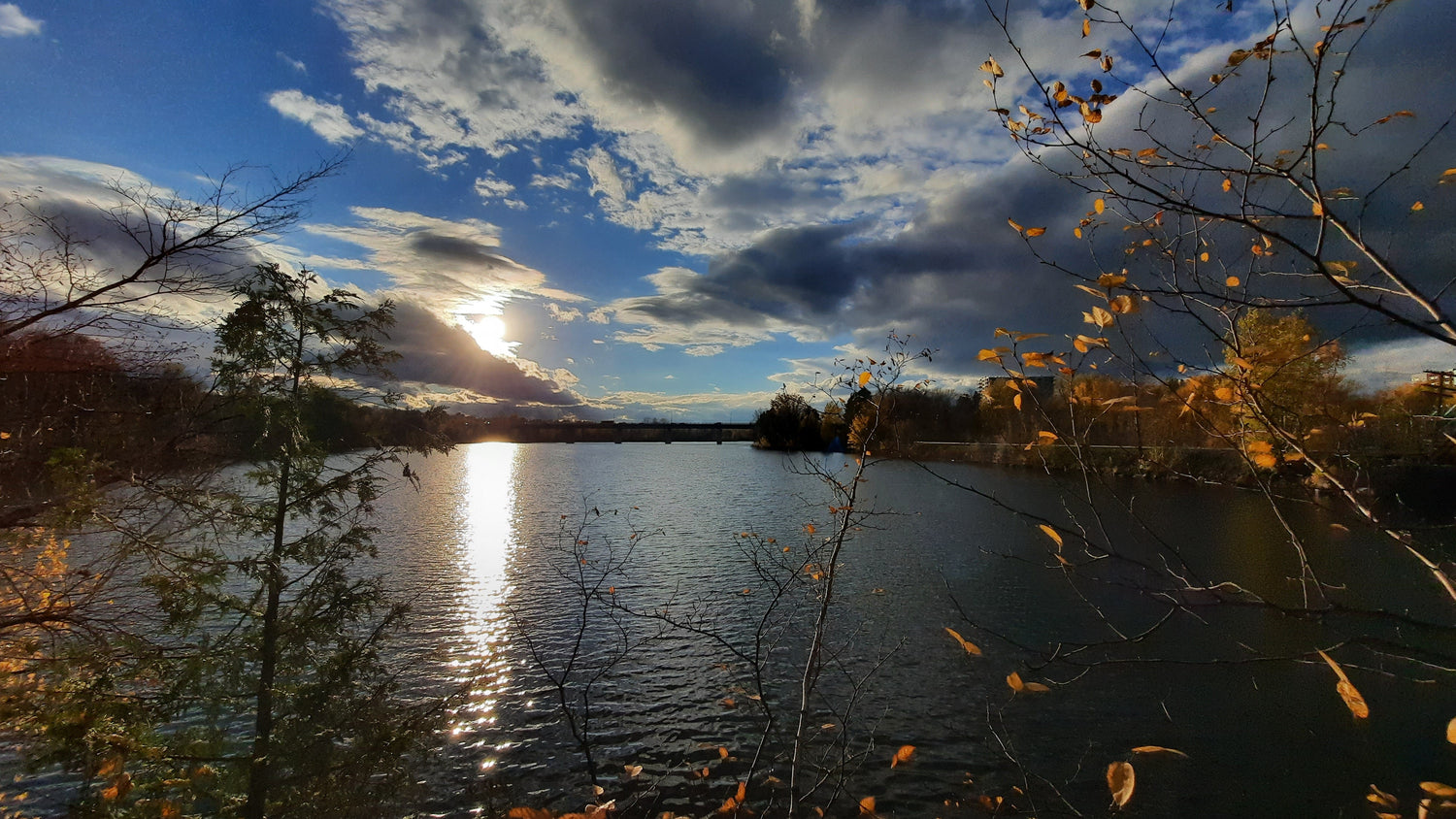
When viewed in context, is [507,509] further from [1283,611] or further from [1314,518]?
[1314,518]

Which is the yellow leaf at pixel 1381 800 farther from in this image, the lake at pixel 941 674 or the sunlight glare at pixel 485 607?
the sunlight glare at pixel 485 607

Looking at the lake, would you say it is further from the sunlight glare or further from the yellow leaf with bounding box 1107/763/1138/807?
the yellow leaf with bounding box 1107/763/1138/807

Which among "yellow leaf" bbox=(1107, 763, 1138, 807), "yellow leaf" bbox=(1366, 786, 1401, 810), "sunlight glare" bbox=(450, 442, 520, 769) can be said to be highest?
"yellow leaf" bbox=(1107, 763, 1138, 807)

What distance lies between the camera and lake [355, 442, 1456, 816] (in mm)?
8242

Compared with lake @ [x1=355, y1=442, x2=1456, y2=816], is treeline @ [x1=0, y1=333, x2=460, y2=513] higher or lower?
higher

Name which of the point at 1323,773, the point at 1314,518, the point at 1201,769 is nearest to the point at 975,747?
the point at 1201,769

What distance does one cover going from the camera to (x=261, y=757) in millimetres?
7852

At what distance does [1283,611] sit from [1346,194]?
167 centimetres

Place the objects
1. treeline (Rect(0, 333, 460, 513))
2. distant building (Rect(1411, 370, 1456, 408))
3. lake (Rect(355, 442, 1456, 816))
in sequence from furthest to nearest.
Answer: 1. lake (Rect(355, 442, 1456, 816))
2. treeline (Rect(0, 333, 460, 513))
3. distant building (Rect(1411, 370, 1456, 408))

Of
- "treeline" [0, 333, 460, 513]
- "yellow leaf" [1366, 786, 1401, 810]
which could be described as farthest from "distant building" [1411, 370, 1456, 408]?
"treeline" [0, 333, 460, 513]

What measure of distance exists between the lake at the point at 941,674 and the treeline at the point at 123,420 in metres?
1.88

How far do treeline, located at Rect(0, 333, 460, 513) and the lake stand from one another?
188 cm

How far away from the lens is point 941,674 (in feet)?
38.1

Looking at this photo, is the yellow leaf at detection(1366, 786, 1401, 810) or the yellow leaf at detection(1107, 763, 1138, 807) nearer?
the yellow leaf at detection(1107, 763, 1138, 807)
